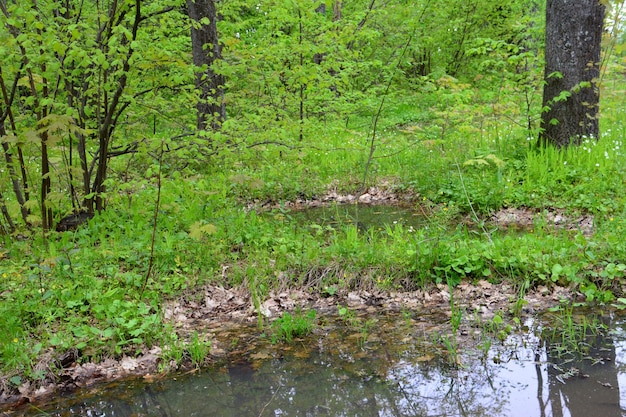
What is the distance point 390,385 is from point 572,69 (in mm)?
5856

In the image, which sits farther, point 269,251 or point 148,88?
point 148,88

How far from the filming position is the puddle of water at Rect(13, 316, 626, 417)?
2969 millimetres

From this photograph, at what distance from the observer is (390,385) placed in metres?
3.24

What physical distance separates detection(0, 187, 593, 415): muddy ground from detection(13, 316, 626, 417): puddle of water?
22 centimetres

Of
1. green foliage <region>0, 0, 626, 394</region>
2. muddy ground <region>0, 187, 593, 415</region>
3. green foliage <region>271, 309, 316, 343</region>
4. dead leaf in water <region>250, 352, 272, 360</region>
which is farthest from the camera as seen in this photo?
green foliage <region>0, 0, 626, 394</region>

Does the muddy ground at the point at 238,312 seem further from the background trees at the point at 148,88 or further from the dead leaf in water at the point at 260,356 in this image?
the background trees at the point at 148,88

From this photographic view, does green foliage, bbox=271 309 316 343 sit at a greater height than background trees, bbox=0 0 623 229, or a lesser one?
lesser

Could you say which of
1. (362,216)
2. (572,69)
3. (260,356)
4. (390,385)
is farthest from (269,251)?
(572,69)

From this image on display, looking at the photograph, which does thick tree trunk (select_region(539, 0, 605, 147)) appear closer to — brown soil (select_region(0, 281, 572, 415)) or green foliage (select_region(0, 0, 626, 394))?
green foliage (select_region(0, 0, 626, 394))

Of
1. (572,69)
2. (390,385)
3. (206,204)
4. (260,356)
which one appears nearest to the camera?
(390,385)

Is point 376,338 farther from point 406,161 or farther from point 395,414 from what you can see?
point 406,161

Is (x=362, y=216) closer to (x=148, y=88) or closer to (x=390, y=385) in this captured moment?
(x=148, y=88)

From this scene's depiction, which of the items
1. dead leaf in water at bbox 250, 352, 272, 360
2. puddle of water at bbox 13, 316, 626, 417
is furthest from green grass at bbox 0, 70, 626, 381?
puddle of water at bbox 13, 316, 626, 417

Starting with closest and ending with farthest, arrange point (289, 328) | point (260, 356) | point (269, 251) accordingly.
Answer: point (260, 356) → point (289, 328) → point (269, 251)
